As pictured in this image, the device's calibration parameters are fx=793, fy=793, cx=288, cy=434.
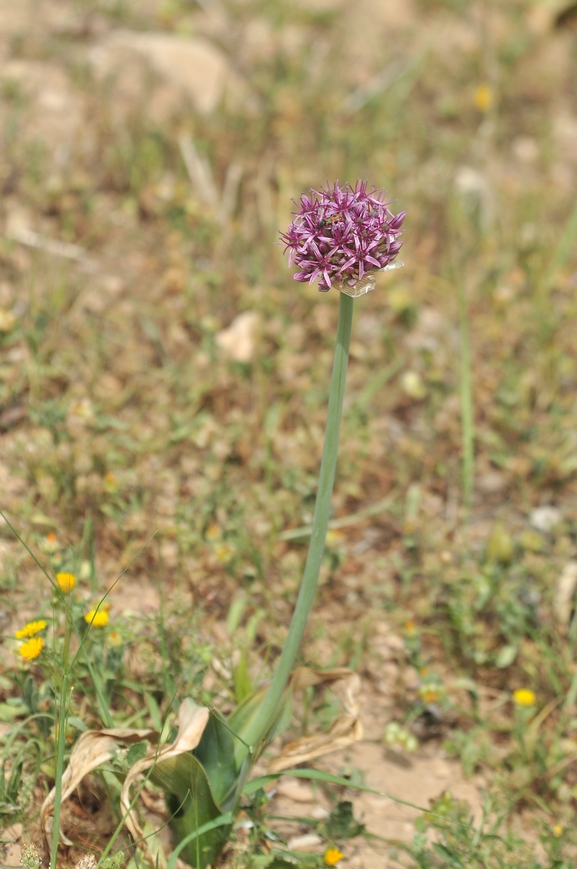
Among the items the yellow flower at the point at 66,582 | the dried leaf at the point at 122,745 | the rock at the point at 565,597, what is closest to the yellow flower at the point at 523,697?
the rock at the point at 565,597

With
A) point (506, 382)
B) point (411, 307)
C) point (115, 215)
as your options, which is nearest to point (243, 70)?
point (115, 215)

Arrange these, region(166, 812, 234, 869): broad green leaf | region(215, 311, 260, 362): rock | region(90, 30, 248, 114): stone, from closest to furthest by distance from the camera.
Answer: region(166, 812, 234, 869): broad green leaf
region(215, 311, 260, 362): rock
region(90, 30, 248, 114): stone

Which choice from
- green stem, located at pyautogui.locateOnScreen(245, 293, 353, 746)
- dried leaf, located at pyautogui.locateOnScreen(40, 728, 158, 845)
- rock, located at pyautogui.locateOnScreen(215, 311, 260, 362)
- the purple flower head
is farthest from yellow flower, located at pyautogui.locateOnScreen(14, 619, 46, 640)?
rock, located at pyautogui.locateOnScreen(215, 311, 260, 362)

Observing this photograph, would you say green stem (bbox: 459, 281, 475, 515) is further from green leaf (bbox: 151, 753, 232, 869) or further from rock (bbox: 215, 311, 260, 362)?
green leaf (bbox: 151, 753, 232, 869)

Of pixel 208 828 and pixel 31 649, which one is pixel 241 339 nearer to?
pixel 31 649

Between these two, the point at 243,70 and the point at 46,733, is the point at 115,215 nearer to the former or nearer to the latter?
the point at 243,70

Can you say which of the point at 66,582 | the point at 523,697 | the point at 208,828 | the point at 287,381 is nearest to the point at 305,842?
the point at 208,828

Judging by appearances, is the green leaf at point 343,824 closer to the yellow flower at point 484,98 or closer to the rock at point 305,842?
the rock at point 305,842

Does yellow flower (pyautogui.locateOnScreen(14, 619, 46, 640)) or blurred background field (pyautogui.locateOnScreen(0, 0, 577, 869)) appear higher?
blurred background field (pyautogui.locateOnScreen(0, 0, 577, 869))
